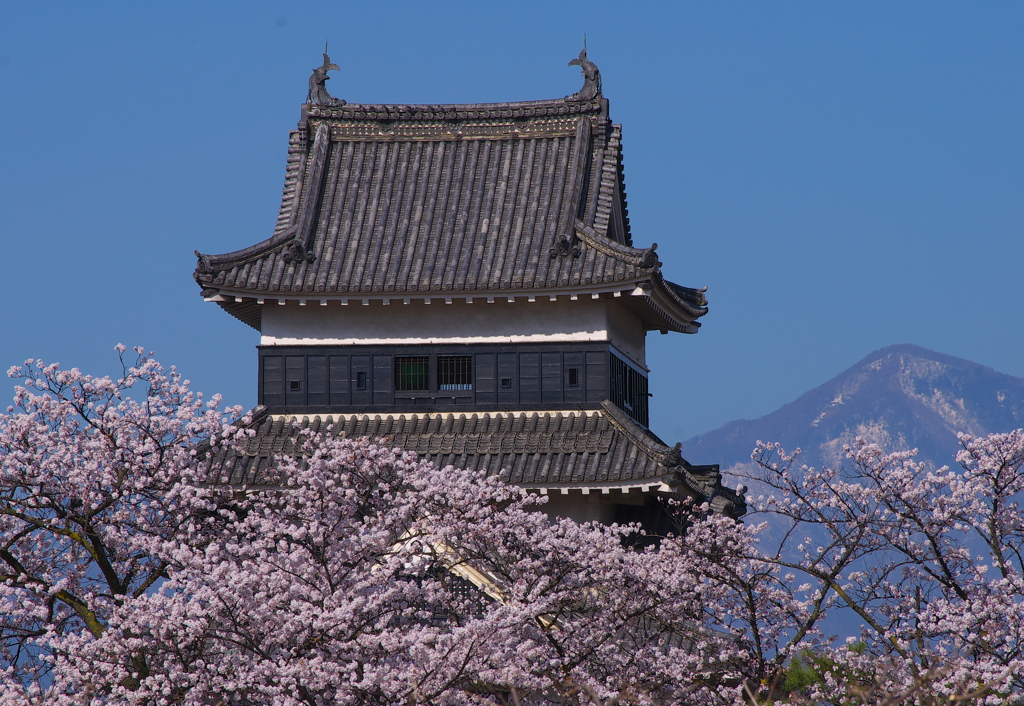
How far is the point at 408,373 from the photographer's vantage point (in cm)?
2361

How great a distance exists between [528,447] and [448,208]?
16.7 ft

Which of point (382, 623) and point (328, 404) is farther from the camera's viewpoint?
point (328, 404)

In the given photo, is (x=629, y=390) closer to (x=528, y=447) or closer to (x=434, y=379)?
(x=528, y=447)

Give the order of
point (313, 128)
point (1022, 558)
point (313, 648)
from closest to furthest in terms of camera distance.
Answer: point (313, 648) → point (1022, 558) → point (313, 128)

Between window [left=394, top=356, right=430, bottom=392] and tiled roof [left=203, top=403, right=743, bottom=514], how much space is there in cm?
58

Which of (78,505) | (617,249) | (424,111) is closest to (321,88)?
(424,111)

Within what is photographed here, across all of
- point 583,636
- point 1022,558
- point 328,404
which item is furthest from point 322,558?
point 328,404

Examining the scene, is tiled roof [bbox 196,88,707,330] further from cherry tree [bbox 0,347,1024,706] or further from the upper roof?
cherry tree [bbox 0,347,1024,706]

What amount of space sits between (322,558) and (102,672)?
258 centimetres

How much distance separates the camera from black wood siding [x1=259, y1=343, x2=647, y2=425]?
23.1 m

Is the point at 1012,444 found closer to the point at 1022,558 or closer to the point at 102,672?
the point at 1022,558

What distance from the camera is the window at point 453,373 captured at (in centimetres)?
2347

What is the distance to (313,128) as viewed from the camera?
26.0 m

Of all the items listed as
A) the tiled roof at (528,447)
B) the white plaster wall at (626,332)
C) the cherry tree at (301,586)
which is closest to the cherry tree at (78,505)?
the cherry tree at (301,586)
